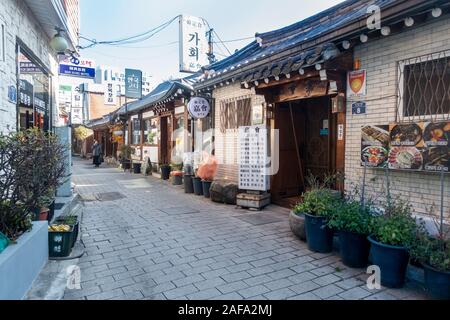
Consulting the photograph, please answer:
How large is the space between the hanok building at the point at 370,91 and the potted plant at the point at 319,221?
2.81ft

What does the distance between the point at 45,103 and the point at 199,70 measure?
20.9 feet

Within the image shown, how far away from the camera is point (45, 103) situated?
7844mm

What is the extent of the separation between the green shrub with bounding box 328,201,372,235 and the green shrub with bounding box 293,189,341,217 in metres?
0.15

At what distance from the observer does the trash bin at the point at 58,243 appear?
4.41 metres

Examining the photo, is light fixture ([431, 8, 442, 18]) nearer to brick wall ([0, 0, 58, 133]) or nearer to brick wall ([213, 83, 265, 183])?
brick wall ([213, 83, 265, 183])

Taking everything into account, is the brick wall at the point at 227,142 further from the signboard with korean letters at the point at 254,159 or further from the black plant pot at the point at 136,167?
the black plant pot at the point at 136,167

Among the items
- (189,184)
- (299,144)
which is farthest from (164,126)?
(299,144)

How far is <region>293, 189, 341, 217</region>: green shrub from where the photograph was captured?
4.57 meters

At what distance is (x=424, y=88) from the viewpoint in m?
4.54

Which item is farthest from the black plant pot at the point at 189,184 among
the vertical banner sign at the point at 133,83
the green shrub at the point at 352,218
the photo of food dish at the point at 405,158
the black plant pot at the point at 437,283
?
the vertical banner sign at the point at 133,83

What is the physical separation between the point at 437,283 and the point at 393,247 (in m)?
0.52

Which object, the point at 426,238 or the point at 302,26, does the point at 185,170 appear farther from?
the point at 426,238
